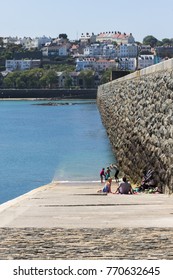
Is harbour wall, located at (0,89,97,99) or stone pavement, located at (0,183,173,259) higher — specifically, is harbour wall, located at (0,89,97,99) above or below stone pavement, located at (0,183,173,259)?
below

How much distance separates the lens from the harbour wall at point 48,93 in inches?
6855

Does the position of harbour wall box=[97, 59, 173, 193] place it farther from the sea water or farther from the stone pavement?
the stone pavement

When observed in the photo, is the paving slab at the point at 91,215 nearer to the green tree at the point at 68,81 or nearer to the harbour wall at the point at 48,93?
the harbour wall at the point at 48,93

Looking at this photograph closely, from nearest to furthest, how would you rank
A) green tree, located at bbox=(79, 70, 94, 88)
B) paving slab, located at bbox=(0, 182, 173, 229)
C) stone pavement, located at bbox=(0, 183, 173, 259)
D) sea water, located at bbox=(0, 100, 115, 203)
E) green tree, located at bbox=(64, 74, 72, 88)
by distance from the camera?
1. stone pavement, located at bbox=(0, 183, 173, 259)
2. paving slab, located at bbox=(0, 182, 173, 229)
3. sea water, located at bbox=(0, 100, 115, 203)
4. green tree, located at bbox=(79, 70, 94, 88)
5. green tree, located at bbox=(64, 74, 72, 88)

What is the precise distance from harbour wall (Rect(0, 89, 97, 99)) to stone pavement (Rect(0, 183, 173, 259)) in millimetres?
162179

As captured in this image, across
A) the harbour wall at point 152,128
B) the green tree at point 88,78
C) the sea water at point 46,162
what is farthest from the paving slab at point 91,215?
the green tree at point 88,78

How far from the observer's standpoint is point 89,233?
827 centimetres

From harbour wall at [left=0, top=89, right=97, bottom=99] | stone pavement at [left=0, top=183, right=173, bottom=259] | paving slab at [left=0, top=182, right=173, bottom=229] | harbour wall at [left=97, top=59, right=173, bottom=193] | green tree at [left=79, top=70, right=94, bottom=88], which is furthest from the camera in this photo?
green tree at [left=79, top=70, right=94, bottom=88]

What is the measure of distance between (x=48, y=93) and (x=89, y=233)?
573 feet

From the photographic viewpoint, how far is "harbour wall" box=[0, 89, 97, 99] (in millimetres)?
174125

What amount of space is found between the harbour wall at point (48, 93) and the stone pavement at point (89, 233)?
532ft

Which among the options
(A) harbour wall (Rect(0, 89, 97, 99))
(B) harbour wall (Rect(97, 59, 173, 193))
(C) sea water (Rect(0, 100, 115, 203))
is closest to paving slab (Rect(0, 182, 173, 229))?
(B) harbour wall (Rect(97, 59, 173, 193))
